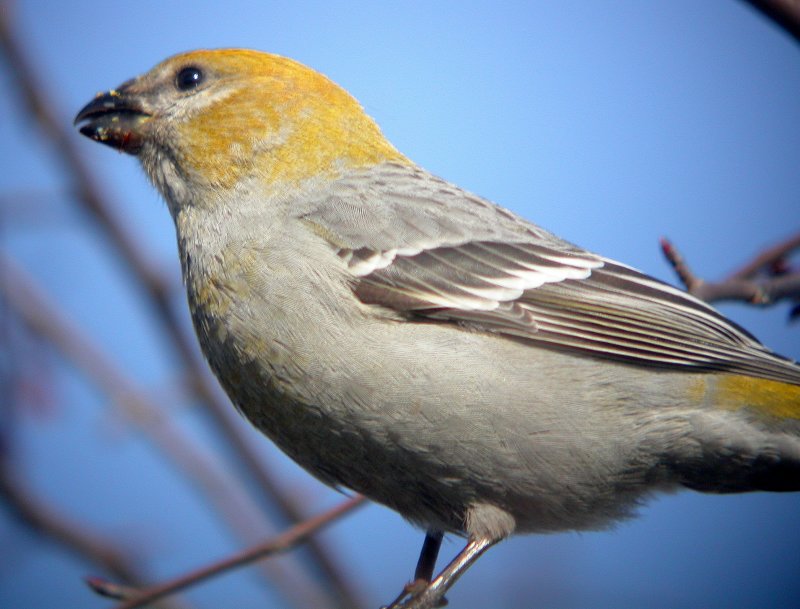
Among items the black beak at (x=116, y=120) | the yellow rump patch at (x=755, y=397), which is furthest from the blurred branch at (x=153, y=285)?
the yellow rump patch at (x=755, y=397)

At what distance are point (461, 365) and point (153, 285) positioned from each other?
7.05 feet

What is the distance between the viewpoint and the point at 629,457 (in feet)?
13.1

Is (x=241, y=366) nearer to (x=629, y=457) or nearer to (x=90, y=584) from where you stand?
(x=90, y=584)

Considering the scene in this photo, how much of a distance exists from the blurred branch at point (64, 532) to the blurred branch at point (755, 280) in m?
3.38

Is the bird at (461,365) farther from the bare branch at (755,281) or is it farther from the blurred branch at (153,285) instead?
the blurred branch at (153,285)

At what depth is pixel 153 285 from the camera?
5176 millimetres

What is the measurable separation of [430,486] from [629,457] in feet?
2.88

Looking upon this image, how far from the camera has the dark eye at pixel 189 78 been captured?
4941mm

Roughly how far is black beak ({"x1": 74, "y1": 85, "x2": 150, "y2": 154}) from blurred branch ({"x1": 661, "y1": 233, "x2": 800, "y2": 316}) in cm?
277

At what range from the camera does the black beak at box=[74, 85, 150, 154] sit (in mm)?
4824

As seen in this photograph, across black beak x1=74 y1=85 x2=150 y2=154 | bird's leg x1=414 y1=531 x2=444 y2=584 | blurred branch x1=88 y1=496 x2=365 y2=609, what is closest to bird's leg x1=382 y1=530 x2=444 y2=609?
bird's leg x1=414 y1=531 x2=444 y2=584

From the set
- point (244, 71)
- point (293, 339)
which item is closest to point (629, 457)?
point (293, 339)

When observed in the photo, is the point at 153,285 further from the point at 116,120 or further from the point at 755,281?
the point at 755,281

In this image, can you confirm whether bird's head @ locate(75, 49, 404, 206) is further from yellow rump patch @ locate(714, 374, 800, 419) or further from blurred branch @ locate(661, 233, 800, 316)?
yellow rump patch @ locate(714, 374, 800, 419)
